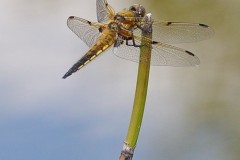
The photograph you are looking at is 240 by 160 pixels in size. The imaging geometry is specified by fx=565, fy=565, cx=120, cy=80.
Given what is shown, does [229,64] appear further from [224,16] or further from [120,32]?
[120,32]

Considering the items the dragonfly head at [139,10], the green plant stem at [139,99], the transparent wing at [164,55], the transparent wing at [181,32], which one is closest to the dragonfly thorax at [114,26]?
the transparent wing at [164,55]

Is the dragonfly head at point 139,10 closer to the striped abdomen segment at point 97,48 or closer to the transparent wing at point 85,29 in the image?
the striped abdomen segment at point 97,48

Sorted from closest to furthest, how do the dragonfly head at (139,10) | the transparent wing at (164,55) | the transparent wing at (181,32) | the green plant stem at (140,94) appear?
the green plant stem at (140,94) → the dragonfly head at (139,10) → the transparent wing at (164,55) → the transparent wing at (181,32)

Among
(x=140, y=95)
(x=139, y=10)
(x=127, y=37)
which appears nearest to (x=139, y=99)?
(x=140, y=95)

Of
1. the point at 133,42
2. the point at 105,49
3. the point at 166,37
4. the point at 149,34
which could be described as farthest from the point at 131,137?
the point at 166,37

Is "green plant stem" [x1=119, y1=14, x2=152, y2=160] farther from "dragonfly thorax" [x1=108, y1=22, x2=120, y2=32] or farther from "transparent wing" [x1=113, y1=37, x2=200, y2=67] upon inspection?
"transparent wing" [x1=113, y1=37, x2=200, y2=67]

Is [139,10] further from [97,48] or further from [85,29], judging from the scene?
[85,29]
